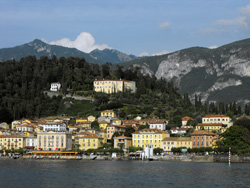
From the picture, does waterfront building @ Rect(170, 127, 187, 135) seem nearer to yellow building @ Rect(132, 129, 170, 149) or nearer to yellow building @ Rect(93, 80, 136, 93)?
yellow building @ Rect(132, 129, 170, 149)

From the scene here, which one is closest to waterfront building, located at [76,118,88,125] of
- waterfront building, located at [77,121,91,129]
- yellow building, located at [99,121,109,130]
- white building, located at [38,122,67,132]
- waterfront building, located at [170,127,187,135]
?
waterfront building, located at [77,121,91,129]

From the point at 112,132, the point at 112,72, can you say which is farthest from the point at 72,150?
the point at 112,72

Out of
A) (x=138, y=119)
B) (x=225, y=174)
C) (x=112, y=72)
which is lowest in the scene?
(x=225, y=174)

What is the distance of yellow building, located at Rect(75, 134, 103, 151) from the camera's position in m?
120

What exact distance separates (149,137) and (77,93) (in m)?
45.2

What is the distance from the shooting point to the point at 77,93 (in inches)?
6275

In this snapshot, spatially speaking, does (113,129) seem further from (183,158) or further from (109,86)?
(109,86)

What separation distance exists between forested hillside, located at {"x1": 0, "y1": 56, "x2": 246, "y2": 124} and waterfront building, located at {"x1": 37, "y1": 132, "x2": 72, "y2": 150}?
1032 inches

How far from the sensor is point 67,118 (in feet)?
472

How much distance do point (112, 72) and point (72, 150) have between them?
62.9 metres

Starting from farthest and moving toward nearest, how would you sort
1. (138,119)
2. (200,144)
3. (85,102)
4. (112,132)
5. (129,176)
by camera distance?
(85,102)
(138,119)
(112,132)
(200,144)
(129,176)

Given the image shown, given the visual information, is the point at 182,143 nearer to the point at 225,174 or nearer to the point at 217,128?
the point at 217,128

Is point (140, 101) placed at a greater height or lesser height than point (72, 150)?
greater

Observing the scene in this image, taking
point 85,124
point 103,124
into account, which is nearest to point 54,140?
point 85,124
